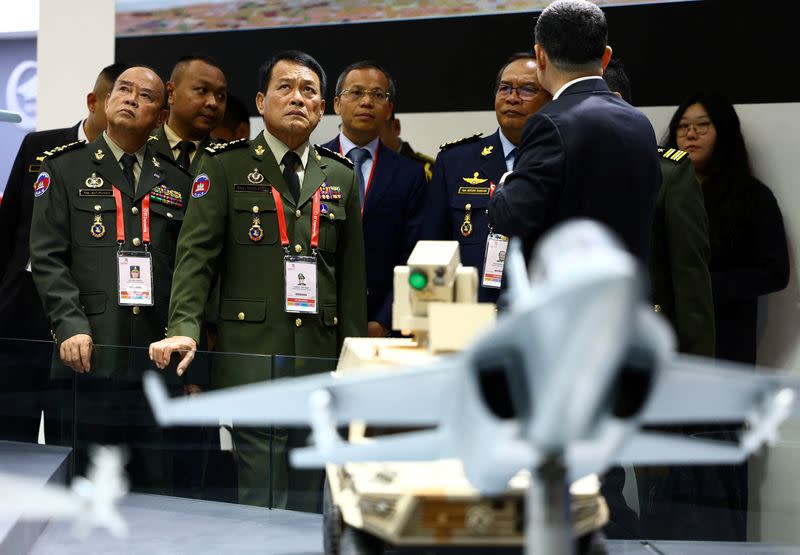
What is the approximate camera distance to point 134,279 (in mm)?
4301

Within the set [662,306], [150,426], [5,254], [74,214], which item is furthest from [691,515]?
[5,254]

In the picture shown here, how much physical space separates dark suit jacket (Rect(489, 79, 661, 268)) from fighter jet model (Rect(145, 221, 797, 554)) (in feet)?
4.38

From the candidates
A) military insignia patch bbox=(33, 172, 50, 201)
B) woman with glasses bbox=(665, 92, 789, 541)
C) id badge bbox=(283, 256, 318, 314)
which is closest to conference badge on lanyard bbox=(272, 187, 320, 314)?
id badge bbox=(283, 256, 318, 314)

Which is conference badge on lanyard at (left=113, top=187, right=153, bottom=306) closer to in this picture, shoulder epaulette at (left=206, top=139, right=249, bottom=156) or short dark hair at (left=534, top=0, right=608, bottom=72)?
shoulder epaulette at (left=206, top=139, right=249, bottom=156)

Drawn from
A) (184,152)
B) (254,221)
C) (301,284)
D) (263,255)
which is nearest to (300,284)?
(301,284)

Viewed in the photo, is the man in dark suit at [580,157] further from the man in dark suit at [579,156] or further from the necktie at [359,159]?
the necktie at [359,159]

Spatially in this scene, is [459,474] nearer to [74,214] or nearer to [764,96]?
[74,214]

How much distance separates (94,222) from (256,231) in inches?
28.8

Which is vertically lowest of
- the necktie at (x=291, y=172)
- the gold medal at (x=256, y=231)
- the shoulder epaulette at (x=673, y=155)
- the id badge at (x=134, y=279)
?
the id badge at (x=134, y=279)

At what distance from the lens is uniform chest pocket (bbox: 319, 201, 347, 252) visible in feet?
13.7

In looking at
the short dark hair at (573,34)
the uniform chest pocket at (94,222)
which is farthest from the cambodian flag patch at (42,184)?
the short dark hair at (573,34)

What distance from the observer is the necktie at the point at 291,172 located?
4238 mm

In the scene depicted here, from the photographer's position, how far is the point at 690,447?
69.1 inches

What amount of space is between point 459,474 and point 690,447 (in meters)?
0.68
